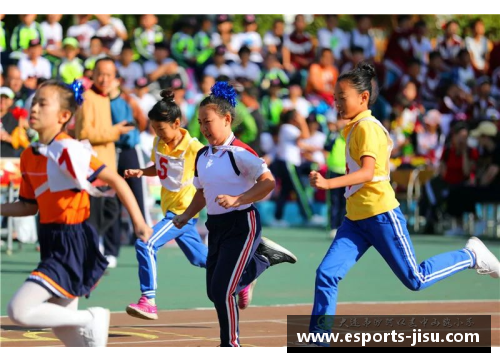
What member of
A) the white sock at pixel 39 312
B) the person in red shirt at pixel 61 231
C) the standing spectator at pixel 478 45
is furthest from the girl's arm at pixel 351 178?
the standing spectator at pixel 478 45

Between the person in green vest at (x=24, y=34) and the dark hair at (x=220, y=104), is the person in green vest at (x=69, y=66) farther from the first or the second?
the dark hair at (x=220, y=104)

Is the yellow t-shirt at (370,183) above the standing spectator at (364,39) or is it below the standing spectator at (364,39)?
below

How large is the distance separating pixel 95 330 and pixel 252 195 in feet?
4.61

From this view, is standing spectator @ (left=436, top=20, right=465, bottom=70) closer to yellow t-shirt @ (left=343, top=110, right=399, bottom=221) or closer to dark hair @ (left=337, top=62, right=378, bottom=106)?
dark hair @ (left=337, top=62, right=378, bottom=106)

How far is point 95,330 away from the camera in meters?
6.48

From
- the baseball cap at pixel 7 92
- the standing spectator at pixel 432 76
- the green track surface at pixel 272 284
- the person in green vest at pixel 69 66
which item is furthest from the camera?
the standing spectator at pixel 432 76

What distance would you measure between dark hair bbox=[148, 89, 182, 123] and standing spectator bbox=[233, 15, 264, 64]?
12.8 metres

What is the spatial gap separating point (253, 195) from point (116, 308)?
10.7 feet

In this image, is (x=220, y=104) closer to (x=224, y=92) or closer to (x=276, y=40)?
(x=224, y=92)

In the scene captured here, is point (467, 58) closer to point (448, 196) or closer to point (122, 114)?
point (448, 196)

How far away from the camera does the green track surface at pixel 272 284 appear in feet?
35.0

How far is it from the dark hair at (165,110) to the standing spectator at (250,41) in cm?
1283

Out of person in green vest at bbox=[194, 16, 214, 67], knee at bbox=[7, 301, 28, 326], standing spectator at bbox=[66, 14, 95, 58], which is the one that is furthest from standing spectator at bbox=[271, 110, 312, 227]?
knee at bbox=[7, 301, 28, 326]

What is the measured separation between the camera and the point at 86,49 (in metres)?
19.9
